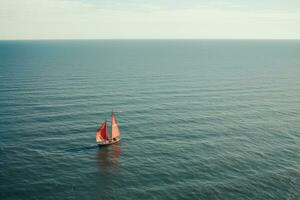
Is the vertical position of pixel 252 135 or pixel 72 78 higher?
pixel 72 78

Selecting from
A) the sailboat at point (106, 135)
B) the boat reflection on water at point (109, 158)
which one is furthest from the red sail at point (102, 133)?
the boat reflection on water at point (109, 158)

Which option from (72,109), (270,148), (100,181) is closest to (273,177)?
(270,148)

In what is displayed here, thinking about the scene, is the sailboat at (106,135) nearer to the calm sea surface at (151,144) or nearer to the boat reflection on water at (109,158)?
the boat reflection on water at (109,158)

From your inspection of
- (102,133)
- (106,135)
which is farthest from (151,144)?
(102,133)

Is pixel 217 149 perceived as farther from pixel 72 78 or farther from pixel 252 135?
pixel 72 78

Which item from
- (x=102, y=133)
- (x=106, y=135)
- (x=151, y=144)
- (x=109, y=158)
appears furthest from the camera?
(x=106, y=135)

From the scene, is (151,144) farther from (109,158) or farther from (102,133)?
(102,133)
